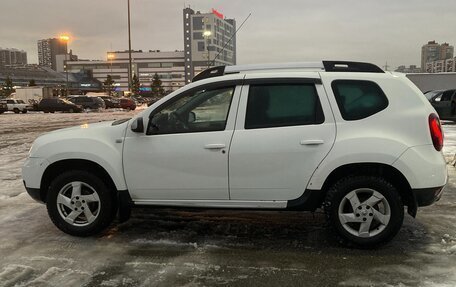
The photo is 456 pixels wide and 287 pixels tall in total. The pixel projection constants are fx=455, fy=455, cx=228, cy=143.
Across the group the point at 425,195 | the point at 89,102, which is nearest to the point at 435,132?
the point at 425,195

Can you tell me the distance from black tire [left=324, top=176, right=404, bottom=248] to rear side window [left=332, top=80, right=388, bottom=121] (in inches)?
25.0

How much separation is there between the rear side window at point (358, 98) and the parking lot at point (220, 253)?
1281 mm

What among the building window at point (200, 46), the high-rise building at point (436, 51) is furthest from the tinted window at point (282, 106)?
the building window at point (200, 46)

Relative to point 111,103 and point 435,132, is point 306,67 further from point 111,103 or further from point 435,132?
point 111,103

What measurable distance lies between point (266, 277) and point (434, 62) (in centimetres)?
12821

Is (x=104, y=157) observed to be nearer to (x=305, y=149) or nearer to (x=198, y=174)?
(x=198, y=174)

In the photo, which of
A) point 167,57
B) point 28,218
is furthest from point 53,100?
point 167,57

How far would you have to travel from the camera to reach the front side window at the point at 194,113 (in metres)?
4.70

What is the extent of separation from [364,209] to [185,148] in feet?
6.13

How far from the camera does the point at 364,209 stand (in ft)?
14.5

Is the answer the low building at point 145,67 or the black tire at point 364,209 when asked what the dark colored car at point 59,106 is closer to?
the black tire at point 364,209

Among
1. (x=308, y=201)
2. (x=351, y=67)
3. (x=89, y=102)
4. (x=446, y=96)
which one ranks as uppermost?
(x=351, y=67)

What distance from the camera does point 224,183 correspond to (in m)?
4.59

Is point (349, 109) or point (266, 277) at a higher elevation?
point (349, 109)
